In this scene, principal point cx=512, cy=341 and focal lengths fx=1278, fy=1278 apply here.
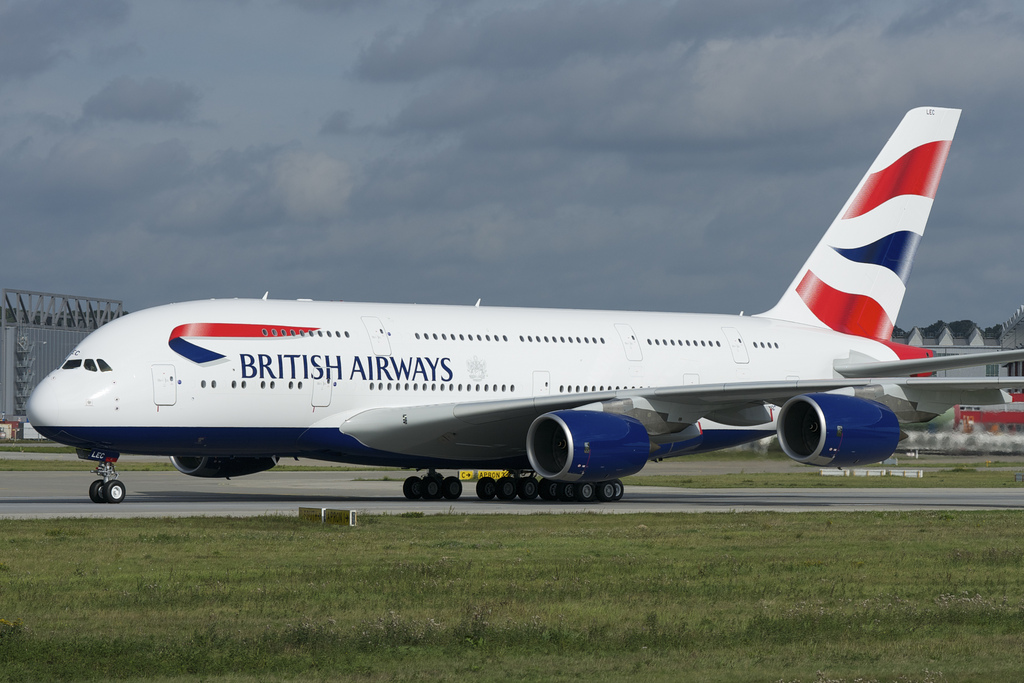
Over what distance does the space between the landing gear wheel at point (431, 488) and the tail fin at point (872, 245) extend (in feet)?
36.6

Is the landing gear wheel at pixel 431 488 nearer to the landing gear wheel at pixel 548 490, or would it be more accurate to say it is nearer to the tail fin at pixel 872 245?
the landing gear wheel at pixel 548 490

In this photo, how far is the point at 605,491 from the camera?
28.7 m

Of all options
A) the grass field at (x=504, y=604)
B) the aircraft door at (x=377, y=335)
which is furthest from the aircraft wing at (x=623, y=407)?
the grass field at (x=504, y=604)

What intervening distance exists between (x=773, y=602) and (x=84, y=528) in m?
11.1

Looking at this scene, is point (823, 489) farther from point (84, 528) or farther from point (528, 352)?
point (84, 528)

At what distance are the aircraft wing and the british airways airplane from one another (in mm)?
45

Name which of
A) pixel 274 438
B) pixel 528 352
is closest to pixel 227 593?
pixel 274 438

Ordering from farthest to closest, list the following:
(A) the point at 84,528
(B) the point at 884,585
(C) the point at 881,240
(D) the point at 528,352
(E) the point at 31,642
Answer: (C) the point at 881,240, (D) the point at 528,352, (A) the point at 84,528, (B) the point at 884,585, (E) the point at 31,642

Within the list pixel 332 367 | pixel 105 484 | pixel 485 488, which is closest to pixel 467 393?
pixel 485 488

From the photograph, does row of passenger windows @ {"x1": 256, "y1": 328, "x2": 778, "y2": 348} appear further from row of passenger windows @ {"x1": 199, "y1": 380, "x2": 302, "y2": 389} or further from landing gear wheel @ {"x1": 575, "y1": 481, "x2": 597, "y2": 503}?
landing gear wheel @ {"x1": 575, "y1": 481, "x2": 597, "y2": 503}

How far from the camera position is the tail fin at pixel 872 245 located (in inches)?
1384

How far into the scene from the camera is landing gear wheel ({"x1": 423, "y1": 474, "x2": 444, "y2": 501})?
30.4 m

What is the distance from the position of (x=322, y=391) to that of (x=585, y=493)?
633 cm

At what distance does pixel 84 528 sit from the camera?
18906mm
